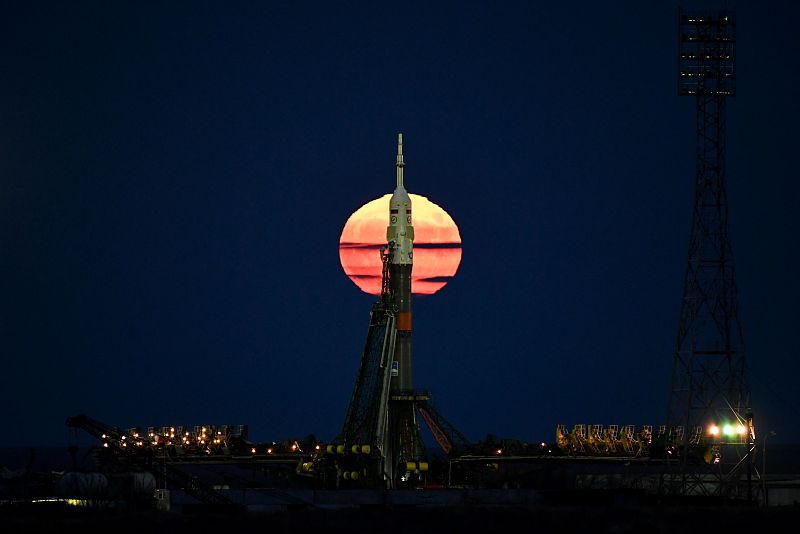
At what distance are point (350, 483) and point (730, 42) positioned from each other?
130 ft

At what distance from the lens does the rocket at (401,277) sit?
396 feet

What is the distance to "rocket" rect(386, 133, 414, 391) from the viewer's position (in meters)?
121

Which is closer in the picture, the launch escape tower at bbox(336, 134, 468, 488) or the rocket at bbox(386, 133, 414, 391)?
the launch escape tower at bbox(336, 134, 468, 488)

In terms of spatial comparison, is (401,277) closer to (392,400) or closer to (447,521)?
(392,400)

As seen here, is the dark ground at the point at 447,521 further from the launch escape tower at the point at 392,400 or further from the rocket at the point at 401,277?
the rocket at the point at 401,277

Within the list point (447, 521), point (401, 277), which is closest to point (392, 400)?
point (401, 277)

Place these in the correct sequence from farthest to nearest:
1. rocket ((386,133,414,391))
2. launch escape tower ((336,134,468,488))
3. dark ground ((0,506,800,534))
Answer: rocket ((386,133,414,391)) → launch escape tower ((336,134,468,488)) → dark ground ((0,506,800,534))

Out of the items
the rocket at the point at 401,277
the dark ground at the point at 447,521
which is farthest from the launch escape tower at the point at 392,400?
the dark ground at the point at 447,521

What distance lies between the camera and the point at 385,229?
124 meters

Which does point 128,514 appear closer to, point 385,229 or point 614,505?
point 614,505

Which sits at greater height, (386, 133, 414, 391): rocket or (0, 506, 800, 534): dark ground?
(386, 133, 414, 391): rocket

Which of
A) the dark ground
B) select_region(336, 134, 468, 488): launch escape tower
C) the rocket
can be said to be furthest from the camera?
the rocket

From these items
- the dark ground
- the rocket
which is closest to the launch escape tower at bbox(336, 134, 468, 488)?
the rocket

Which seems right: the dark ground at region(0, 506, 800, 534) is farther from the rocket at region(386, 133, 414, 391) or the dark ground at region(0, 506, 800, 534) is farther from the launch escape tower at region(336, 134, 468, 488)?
the rocket at region(386, 133, 414, 391)
